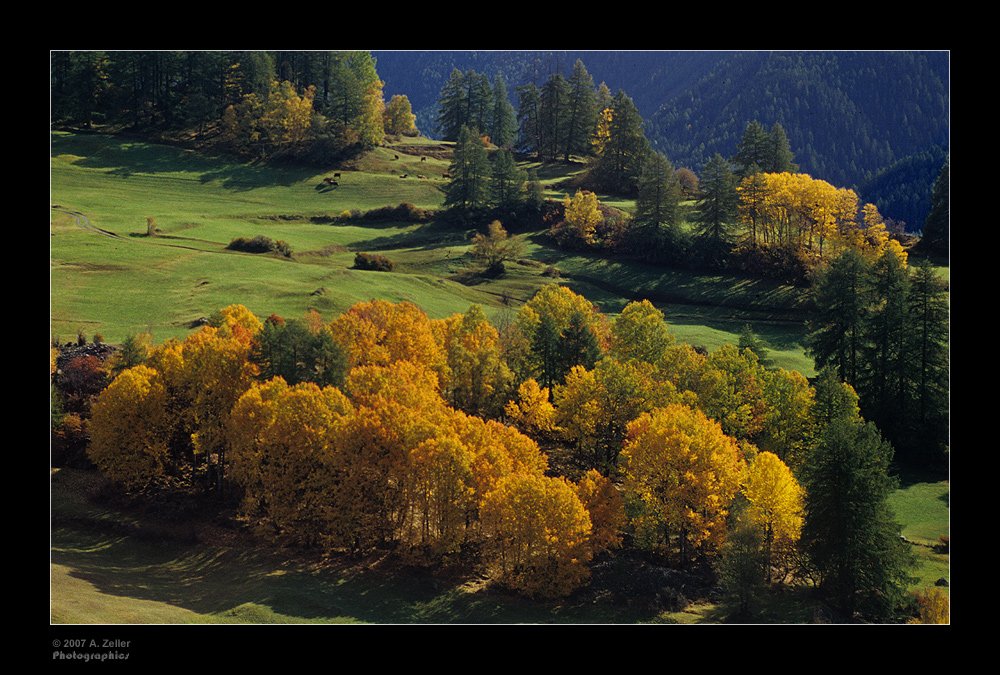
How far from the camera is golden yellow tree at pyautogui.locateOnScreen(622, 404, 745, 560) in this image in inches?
1969

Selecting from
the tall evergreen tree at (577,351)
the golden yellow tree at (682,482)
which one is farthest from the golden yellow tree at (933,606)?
the tall evergreen tree at (577,351)

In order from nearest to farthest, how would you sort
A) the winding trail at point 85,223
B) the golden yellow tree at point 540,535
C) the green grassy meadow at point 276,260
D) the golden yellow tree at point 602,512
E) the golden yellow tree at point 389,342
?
the golden yellow tree at point 540,535 < the golden yellow tree at point 602,512 < the golden yellow tree at point 389,342 < the green grassy meadow at point 276,260 < the winding trail at point 85,223

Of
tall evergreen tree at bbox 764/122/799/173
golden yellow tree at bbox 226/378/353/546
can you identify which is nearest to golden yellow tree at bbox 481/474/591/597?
golden yellow tree at bbox 226/378/353/546

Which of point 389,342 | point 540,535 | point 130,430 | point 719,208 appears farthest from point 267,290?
point 719,208

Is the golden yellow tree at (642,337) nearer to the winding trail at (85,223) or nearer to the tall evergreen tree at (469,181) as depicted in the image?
the tall evergreen tree at (469,181)

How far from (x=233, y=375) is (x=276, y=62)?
11976 centimetres

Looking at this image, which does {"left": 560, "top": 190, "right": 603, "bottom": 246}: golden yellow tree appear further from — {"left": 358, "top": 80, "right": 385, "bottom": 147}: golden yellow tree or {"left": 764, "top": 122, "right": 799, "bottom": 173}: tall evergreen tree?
{"left": 358, "top": 80, "right": 385, "bottom": 147}: golden yellow tree

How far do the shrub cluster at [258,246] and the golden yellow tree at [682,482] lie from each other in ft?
200

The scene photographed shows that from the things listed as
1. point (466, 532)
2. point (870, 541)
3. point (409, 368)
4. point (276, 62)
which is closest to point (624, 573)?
point (466, 532)

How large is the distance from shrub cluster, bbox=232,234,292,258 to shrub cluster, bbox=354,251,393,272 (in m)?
8.72

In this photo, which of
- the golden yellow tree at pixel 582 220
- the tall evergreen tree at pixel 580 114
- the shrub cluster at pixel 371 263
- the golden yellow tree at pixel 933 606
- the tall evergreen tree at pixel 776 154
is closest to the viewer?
the golden yellow tree at pixel 933 606

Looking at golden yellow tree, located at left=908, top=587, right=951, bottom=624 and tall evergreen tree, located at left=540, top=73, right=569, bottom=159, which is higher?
tall evergreen tree, located at left=540, top=73, right=569, bottom=159

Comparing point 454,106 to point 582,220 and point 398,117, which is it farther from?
point 582,220

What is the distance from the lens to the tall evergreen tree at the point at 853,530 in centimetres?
4484
